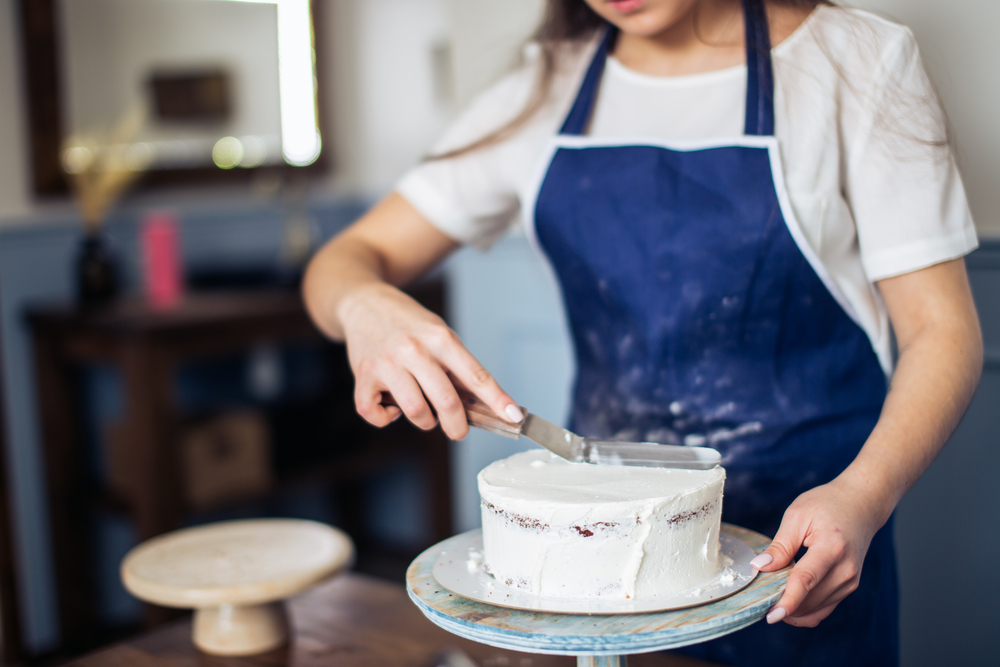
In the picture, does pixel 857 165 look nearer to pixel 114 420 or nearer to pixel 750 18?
pixel 750 18

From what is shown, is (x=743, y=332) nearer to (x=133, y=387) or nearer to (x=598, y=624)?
(x=598, y=624)

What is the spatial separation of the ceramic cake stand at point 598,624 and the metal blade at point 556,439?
0.53 ft

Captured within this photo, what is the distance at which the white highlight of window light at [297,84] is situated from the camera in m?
3.01

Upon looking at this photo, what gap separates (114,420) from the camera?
8.02 ft

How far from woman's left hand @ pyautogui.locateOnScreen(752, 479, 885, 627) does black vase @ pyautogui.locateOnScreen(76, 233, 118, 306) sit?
2.17 metres

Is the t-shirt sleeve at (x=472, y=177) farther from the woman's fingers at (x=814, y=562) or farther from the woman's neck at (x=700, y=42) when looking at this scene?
the woman's fingers at (x=814, y=562)

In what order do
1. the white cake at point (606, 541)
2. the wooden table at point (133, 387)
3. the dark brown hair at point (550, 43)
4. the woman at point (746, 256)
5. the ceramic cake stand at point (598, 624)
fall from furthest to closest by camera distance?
1. the wooden table at point (133, 387)
2. the dark brown hair at point (550, 43)
3. the woman at point (746, 256)
4. the white cake at point (606, 541)
5. the ceramic cake stand at point (598, 624)

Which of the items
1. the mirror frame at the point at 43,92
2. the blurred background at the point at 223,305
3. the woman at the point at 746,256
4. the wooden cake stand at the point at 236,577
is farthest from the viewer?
the mirror frame at the point at 43,92

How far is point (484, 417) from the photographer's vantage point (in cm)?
79

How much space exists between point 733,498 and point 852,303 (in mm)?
249

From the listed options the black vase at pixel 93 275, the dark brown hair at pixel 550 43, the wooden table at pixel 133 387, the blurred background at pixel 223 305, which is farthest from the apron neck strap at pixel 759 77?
the black vase at pixel 93 275

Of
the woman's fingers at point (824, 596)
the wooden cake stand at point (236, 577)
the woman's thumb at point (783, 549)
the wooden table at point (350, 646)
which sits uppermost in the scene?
the woman's thumb at point (783, 549)

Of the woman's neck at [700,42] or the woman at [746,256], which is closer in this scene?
the woman at [746,256]

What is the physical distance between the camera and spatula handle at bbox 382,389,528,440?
2.52 ft
